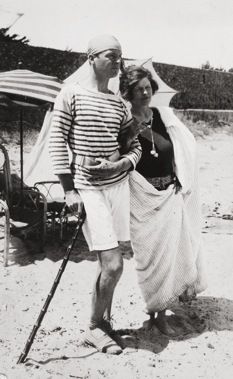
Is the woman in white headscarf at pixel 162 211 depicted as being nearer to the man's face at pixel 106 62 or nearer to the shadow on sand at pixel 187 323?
the shadow on sand at pixel 187 323

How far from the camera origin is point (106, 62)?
321cm

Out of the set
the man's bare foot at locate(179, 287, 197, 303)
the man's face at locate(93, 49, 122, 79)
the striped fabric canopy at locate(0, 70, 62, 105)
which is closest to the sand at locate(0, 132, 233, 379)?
the man's bare foot at locate(179, 287, 197, 303)

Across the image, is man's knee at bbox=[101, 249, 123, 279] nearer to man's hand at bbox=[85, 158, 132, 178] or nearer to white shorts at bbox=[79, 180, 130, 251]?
white shorts at bbox=[79, 180, 130, 251]

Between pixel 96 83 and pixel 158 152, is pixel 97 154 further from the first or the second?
pixel 158 152

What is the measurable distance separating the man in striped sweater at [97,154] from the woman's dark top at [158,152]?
326 mm

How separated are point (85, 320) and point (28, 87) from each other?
118 inches

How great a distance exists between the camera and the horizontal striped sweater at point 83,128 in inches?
126

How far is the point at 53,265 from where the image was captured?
17.7ft

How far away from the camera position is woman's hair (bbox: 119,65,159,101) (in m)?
3.57

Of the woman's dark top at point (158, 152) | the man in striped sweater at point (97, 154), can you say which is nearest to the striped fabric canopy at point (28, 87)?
the woman's dark top at point (158, 152)

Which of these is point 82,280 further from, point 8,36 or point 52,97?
point 8,36

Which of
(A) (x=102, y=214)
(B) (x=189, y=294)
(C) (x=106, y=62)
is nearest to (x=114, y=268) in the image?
(A) (x=102, y=214)

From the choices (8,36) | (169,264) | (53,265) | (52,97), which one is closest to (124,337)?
(169,264)

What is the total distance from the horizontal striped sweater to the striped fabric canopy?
276cm
